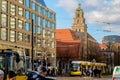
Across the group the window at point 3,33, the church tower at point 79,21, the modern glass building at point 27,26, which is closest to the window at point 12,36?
the modern glass building at point 27,26

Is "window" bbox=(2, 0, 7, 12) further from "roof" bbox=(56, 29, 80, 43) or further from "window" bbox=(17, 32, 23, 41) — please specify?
"roof" bbox=(56, 29, 80, 43)

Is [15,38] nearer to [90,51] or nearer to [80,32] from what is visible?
[90,51]

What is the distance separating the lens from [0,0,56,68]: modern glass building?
7475 cm

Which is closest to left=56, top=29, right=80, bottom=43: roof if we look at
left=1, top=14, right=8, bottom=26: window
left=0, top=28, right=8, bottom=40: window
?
left=1, top=14, right=8, bottom=26: window

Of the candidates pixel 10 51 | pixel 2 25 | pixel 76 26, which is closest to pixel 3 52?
pixel 10 51

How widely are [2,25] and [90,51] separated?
51.6 metres

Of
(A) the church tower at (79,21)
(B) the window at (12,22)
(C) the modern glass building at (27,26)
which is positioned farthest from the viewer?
(A) the church tower at (79,21)

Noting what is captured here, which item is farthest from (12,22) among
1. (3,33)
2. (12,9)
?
(3,33)

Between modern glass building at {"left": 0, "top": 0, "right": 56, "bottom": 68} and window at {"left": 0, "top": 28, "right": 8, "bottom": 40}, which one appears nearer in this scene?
window at {"left": 0, "top": 28, "right": 8, "bottom": 40}

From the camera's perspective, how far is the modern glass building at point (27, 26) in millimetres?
74750

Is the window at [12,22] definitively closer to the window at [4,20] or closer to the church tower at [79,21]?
the window at [4,20]

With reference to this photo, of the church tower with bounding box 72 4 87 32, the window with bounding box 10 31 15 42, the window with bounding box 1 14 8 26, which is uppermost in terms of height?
the church tower with bounding box 72 4 87 32

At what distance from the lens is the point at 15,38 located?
78.7 metres

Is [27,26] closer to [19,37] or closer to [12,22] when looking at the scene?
[19,37]
